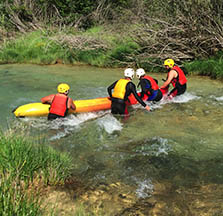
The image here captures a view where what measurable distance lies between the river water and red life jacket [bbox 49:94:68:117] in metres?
0.28

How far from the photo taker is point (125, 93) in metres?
6.61

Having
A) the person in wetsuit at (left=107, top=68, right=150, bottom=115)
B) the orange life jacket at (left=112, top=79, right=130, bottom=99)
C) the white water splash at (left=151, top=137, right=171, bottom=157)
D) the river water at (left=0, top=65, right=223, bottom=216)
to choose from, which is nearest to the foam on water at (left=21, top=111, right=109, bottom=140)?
the river water at (left=0, top=65, right=223, bottom=216)

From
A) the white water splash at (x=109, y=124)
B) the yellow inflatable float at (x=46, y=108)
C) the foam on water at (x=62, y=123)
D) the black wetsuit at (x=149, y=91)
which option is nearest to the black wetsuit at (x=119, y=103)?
the white water splash at (x=109, y=124)

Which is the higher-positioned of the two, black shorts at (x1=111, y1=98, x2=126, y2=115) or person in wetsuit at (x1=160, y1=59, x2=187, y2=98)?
person in wetsuit at (x1=160, y1=59, x2=187, y2=98)

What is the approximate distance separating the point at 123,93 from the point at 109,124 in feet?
2.86

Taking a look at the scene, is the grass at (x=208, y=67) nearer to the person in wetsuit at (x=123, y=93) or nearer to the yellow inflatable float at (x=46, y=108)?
the person in wetsuit at (x=123, y=93)

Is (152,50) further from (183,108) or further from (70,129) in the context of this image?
(70,129)

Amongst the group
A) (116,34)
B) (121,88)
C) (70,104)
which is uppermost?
(116,34)

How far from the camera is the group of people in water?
20.1ft

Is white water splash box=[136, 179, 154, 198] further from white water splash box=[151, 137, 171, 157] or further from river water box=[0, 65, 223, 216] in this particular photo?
white water splash box=[151, 137, 171, 157]

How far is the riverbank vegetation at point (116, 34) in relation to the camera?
10820 mm

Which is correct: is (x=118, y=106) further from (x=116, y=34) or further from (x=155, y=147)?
(x=116, y=34)

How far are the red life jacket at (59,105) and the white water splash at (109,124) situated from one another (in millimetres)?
919

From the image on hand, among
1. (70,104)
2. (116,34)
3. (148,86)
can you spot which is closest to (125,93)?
(148,86)
